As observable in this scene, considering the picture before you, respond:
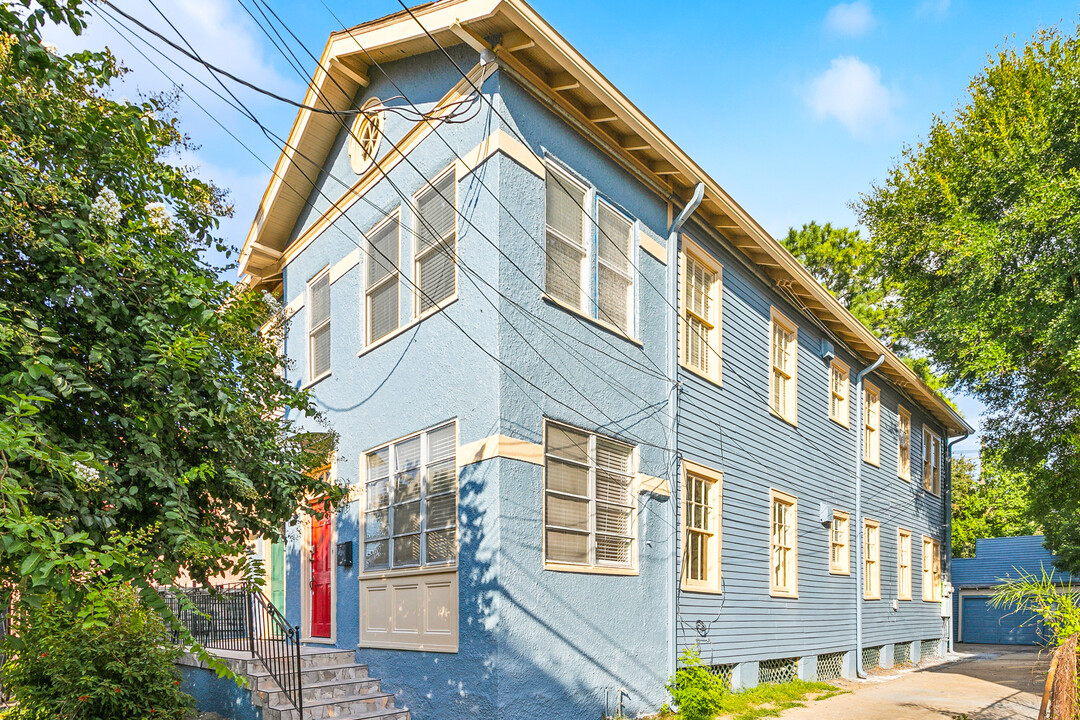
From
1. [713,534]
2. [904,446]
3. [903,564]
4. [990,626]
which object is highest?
[904,446]

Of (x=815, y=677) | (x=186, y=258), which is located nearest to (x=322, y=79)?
(x=186, y=258)

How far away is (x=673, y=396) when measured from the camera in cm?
1061

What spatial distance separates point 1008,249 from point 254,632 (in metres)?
13.7

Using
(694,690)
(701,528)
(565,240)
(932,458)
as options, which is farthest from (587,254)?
(932,458)

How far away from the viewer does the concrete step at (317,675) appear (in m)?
8.67

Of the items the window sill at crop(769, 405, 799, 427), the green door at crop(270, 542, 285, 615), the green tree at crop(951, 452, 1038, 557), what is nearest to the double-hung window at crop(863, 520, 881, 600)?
the window sill at crop(769, 405, 799, 427)

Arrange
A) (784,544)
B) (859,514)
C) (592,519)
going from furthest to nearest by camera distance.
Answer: (859,514), (784,544), (592,519)

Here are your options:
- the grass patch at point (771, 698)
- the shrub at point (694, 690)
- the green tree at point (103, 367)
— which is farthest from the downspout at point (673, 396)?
the green tree at point (103, 367)

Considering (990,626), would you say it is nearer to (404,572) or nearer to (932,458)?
(932,458)

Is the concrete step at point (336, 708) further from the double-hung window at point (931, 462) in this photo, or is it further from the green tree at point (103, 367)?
the double-hung window at point (931, 462)

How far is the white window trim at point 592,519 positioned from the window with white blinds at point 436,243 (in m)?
2.07

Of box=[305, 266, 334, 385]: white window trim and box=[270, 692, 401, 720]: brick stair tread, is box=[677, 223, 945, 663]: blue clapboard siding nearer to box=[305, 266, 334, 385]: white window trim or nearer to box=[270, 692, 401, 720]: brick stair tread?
box=[270, 692, 401, 720]: brick stair tread

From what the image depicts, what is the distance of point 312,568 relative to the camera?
11.9 meters

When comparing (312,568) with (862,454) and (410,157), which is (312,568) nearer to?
(410,157)
